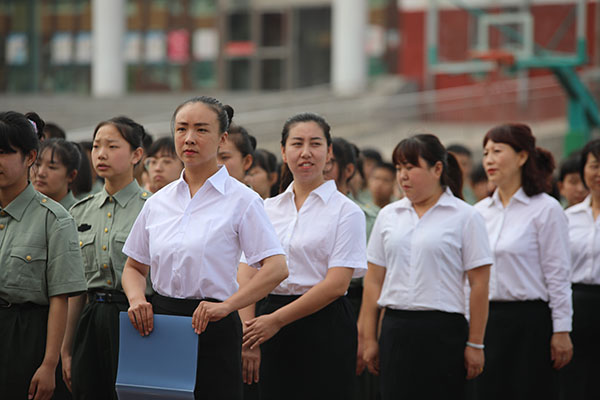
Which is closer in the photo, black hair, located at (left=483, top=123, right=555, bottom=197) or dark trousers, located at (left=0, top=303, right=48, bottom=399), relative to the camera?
dark trousers, located at (left=0, top=303, right=48, bottom=399)

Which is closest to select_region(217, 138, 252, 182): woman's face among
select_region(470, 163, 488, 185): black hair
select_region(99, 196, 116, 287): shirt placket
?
select_region(99, 196, 116, 287): shirt placket

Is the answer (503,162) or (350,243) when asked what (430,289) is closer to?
(350,243)

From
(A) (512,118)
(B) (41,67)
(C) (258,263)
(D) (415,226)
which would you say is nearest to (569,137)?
(A) (512,118)

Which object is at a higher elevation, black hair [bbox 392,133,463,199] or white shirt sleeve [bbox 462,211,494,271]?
black hair [bbox 392,133,463,199]

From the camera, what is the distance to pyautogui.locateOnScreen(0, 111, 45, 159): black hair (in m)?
3.85

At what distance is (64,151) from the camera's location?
5.21 meters

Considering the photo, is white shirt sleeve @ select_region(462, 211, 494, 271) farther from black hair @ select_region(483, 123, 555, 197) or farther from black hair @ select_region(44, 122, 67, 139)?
black hair @ select_region(44, 122, 67, 139)

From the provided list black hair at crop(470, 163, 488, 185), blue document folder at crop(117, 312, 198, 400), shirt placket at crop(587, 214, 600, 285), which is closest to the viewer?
blue document folder at crop(117, 312, 198, 400)

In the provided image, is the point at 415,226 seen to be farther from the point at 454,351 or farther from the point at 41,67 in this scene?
the point at 41,67

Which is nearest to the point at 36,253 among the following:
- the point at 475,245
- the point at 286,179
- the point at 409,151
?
the point at 286,179

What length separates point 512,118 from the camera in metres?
15.5

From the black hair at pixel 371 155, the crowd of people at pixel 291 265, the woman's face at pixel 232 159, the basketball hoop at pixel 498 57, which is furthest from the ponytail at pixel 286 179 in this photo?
the basketball hoop at pixel 498 57

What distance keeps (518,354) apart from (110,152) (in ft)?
9.22

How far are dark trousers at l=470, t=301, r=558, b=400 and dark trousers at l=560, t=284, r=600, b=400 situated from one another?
68 centimetres
